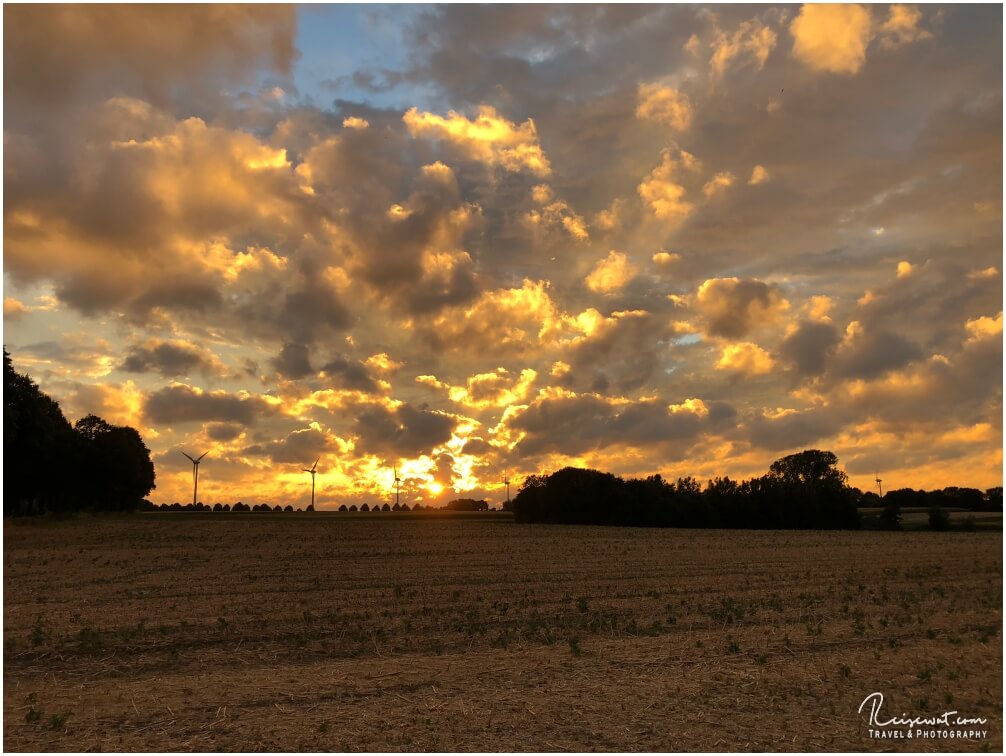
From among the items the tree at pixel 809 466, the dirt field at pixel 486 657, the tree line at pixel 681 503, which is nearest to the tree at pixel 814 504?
the tree line at pixel 681 503

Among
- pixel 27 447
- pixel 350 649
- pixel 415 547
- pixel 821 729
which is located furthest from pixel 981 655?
pixel 27 447

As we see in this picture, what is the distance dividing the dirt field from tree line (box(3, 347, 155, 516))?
154 feet

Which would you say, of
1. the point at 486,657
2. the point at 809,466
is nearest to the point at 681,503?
the point at 809,466

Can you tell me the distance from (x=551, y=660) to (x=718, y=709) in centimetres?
444

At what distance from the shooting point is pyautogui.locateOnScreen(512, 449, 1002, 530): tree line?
348 ft

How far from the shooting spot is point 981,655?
16.8 m

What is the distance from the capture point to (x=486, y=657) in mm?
16578

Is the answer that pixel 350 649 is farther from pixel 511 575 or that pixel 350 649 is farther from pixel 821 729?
pixel 511 575

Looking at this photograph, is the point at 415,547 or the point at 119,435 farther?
the point at 119,435

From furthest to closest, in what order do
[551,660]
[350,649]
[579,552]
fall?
[579,552] → [350,649] → [551,660]

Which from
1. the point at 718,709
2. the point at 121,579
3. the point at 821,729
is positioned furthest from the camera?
the point at 121,579

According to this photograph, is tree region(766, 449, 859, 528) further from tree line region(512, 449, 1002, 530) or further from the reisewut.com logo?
the reisewut.com logo

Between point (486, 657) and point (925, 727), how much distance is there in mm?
8632

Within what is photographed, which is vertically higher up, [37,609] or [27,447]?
[27,447]
